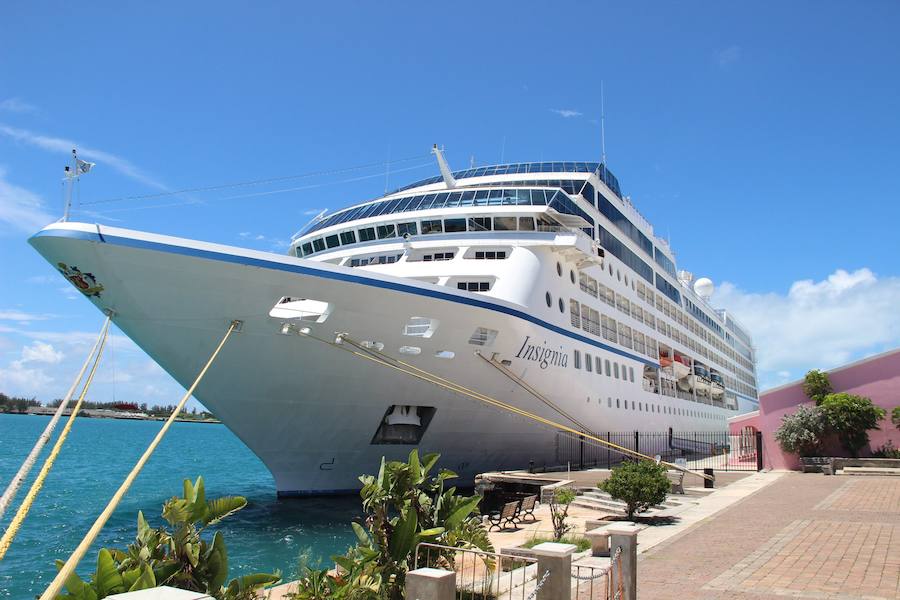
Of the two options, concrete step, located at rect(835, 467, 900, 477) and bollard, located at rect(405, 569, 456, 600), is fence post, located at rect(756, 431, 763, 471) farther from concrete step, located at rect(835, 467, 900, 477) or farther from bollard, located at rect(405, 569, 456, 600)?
bollard, located at rect(405, 569, 456, 600)

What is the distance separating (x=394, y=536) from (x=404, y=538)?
0.39 feet

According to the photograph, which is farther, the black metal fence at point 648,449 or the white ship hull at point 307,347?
the black metal fence at point 648,449

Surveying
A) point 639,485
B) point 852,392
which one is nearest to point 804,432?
point 852,392

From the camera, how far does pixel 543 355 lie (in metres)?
19.8

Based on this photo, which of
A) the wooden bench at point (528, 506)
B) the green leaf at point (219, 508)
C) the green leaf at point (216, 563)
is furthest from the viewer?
the wooden bench at point (528, 506)

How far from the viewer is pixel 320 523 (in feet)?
50.6

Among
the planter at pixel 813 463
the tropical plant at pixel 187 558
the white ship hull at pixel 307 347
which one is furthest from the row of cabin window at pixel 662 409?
the tropical plant at pixel 187 558

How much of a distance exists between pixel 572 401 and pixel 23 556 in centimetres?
1558

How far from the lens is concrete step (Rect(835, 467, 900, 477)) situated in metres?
20.6

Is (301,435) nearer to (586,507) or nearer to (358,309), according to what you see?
(358,309)

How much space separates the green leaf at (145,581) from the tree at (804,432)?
22.9 m

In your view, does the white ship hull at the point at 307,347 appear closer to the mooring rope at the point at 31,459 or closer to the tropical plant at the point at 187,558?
the mooring rope at the point at 31,459

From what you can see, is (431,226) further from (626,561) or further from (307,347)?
(626,561)

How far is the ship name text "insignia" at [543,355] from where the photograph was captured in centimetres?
1867
